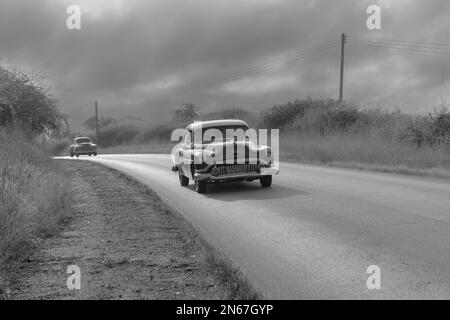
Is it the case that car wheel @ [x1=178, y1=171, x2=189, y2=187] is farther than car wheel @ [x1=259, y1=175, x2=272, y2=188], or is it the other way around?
car wheel @ [x1=178, y1=171, x2=189, y2=187]

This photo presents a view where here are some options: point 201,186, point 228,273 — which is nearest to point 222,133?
point 201,186

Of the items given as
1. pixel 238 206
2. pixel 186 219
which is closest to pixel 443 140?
pixel 238 206

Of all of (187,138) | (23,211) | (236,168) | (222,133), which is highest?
(222,133)

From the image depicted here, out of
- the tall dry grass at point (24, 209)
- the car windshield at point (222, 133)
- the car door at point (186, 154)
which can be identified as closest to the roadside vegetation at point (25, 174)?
the tall dry grass at point (24, 209)

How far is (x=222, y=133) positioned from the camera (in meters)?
13.5

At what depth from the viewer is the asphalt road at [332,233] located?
4.97 m

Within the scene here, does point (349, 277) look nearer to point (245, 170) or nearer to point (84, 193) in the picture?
point (245, 170)

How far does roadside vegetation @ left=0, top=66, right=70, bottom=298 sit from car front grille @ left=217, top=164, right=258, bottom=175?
11.6 feet

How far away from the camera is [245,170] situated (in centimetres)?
1237

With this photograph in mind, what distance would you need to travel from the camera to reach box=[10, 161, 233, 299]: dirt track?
4.91 m

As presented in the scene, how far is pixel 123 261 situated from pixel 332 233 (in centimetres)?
294

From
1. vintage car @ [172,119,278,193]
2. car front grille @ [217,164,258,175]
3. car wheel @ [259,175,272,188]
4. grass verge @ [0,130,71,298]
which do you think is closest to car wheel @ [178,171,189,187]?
vintage car @ [172,119,278,193]

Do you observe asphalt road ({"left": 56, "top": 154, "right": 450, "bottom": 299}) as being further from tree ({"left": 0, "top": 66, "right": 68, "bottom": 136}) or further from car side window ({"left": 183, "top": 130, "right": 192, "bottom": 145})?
tree ({"left": 0, "top": 66, "right": 68, "bottom": 136})

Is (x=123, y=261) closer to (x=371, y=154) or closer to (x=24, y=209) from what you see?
(x=24, y=209)
